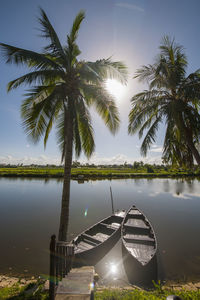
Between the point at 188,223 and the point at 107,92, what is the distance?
1293 cm

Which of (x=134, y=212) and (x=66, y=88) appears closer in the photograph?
(x=66, y=88)

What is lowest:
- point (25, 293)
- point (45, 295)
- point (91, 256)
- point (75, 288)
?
point (91, 256)

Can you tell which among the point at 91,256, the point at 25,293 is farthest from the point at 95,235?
the point at 25,293

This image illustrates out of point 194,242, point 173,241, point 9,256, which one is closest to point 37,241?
point 9,256

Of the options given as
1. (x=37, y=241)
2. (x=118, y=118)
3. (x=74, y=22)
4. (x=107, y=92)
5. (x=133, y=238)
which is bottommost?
(x=37, y=241)

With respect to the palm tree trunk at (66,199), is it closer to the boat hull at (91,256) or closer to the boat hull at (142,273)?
the boat hull at (91,256)

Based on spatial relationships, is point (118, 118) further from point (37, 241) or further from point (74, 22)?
point (37, 241)

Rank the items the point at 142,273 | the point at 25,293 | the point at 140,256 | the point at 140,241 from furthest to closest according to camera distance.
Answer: the point at 140,241 → the point at 140,256 → the point at 142,273 → the point at 25,293

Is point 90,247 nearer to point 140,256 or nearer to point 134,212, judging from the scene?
point 140,256

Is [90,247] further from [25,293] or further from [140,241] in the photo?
[25,293]

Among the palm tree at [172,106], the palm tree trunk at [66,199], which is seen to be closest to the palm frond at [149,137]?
the palm tree at [172,106]

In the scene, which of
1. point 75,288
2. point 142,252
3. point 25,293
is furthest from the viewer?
point 142,252

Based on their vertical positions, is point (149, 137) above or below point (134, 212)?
above

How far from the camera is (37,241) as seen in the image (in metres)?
8.04
